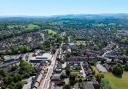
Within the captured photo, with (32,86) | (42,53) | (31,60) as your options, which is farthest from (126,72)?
(42,53)

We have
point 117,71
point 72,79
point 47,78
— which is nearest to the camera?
point 72,79

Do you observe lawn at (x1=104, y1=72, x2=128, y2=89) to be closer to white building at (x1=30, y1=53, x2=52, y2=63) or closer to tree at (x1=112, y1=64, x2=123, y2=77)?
tree at (x1=112, y1=64, x2=123, y2=77)

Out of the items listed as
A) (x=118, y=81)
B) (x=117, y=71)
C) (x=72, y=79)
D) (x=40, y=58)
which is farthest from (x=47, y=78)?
(x=40, y=58)

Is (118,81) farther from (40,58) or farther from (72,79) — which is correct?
(40,58)

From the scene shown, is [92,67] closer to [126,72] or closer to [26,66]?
[126,72]

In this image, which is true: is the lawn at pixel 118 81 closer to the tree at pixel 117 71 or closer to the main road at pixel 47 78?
the tree at pixel 117 71

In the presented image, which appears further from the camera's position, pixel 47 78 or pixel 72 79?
pixel 47 78

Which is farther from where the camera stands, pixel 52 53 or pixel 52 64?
pixel 52 53

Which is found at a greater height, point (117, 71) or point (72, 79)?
point (72, 79)

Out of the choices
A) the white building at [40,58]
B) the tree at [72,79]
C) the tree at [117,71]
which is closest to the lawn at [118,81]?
the tree at [117,71]
